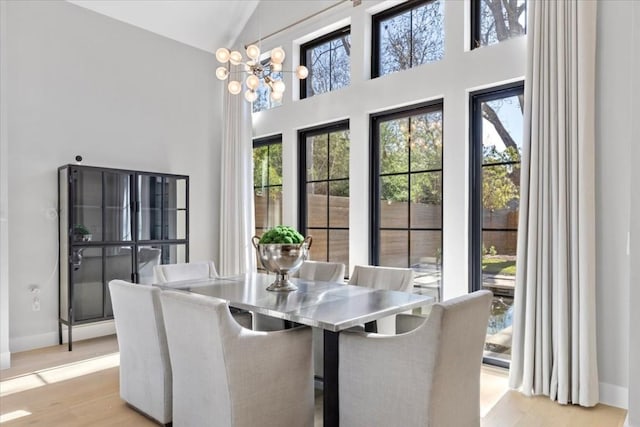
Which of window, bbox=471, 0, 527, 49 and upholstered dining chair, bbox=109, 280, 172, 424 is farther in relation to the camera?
window, bbox=471, 0, 527, 49

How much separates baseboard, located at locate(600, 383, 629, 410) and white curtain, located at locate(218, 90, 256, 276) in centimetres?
337

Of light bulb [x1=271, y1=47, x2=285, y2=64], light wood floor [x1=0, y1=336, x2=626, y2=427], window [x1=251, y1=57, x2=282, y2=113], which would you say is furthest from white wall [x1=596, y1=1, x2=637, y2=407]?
window [x1=251, y1=57, x2=282, y2=113]

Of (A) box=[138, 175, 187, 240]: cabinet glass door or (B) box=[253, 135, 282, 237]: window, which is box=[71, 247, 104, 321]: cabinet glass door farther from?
(B) box=[253, 135, 282, 237]: window

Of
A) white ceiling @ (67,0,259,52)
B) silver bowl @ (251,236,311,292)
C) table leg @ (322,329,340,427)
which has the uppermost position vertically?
white ceiling @ (67,0,259,52)

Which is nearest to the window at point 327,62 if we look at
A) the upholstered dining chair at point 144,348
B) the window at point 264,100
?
the window at point 264,100

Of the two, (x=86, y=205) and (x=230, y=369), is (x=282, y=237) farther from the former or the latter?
(x=86, y=205)

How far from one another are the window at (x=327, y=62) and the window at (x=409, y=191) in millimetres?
671

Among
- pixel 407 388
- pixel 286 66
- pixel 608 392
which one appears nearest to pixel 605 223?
pixel 608 392

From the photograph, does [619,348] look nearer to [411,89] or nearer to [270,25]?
[411,89]

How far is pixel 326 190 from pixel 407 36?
159 centimetres

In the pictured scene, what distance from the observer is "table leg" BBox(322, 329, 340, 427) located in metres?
2.04

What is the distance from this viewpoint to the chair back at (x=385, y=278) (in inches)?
114

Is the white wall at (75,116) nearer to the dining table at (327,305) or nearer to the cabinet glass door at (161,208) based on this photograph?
the cabinet glass door at (161,208)

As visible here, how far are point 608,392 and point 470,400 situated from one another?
1.20m
